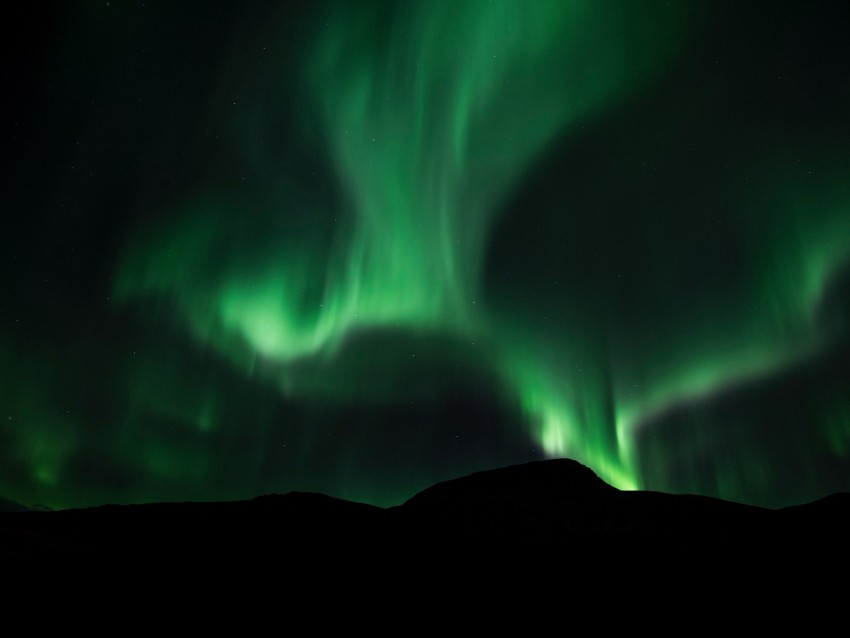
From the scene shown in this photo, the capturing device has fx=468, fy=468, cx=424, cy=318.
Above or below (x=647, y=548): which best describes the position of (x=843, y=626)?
below

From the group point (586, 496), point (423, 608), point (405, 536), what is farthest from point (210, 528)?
point (586, 496)

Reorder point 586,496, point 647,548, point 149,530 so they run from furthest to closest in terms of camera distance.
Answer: point 586,496
point 149,530
point 647,548

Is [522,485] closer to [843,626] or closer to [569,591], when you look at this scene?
[569,591]

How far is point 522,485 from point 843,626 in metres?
23.0

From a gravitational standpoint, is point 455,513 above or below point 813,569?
above

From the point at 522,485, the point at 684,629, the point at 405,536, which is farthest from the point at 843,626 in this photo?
the point at 522,485

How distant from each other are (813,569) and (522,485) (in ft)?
70.3

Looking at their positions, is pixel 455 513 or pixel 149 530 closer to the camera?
pixel 149 530

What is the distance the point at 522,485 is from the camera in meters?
30.3

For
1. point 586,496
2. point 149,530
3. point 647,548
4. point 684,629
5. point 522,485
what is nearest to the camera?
point 684,629

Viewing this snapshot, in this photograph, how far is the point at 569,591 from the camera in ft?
35.2

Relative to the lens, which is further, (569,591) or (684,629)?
(569,591)

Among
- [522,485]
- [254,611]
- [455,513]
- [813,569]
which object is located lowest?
[254,611]

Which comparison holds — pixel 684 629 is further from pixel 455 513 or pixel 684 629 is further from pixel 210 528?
pixel 455 513
